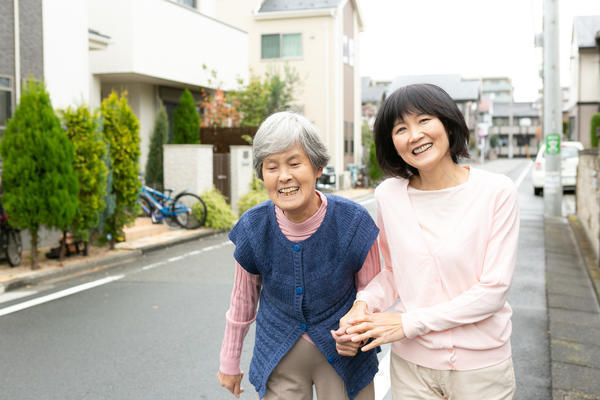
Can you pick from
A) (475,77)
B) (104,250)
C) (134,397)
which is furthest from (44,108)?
(475,77)

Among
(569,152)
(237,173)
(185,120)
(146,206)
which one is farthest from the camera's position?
(569,152)

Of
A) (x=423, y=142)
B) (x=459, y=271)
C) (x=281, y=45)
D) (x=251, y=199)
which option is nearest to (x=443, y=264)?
(x=459, y=271)

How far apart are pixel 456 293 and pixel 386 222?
340 millimetres

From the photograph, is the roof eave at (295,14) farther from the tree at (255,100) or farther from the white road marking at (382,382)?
the white road marking at (382,382)

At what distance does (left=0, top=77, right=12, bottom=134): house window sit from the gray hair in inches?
380

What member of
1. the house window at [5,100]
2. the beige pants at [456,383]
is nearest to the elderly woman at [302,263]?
the beige pants at [456,383]

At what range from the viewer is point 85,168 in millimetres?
9297

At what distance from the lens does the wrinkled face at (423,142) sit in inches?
80.8

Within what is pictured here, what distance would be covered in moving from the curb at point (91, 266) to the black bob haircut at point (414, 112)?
A: 264 inches

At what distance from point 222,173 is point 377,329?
45.6 feet

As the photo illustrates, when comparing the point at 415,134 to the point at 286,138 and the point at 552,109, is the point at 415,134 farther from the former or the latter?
the point at 552,109

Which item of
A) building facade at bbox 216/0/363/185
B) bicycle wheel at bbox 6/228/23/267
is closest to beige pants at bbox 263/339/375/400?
bicycle wheel at bbox 6/228/23/267

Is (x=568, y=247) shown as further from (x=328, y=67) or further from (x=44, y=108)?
(x=328, y=67)

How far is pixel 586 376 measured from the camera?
4266 millimetres
